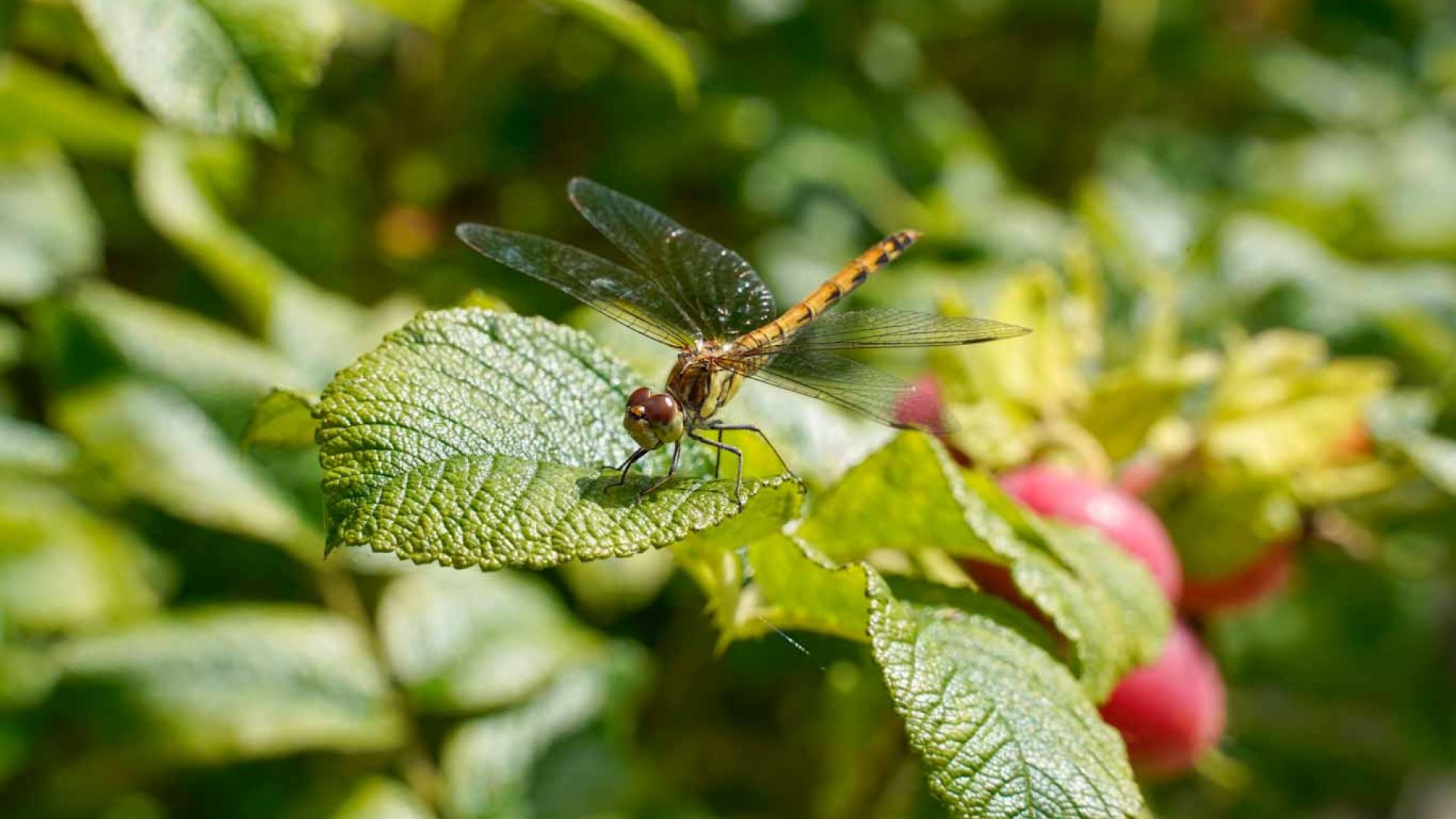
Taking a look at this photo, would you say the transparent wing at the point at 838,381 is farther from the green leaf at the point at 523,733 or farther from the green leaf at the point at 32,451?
the green leaf at the point at 32,451

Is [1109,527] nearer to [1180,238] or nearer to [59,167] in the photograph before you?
[1180,238]

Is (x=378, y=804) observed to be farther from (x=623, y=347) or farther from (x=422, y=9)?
(x=422, y=9)

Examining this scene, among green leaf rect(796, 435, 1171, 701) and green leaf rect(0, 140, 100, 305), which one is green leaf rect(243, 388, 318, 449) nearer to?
green leaf rect(796, 435, 1171, 701)

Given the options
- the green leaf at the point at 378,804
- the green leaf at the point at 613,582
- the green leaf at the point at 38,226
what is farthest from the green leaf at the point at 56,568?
the green leaf at the point at 613,582

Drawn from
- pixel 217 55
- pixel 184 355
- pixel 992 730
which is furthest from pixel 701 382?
pixel 184 355

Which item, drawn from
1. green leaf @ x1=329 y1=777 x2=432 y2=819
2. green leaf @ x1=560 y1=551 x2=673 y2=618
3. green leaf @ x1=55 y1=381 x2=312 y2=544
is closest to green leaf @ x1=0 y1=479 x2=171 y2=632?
green leaf @ x1=55 y1=381 x2=312 y2=544

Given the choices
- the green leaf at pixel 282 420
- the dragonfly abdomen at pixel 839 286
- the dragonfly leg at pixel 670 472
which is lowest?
the dragonfly leg at pixel 670 472
